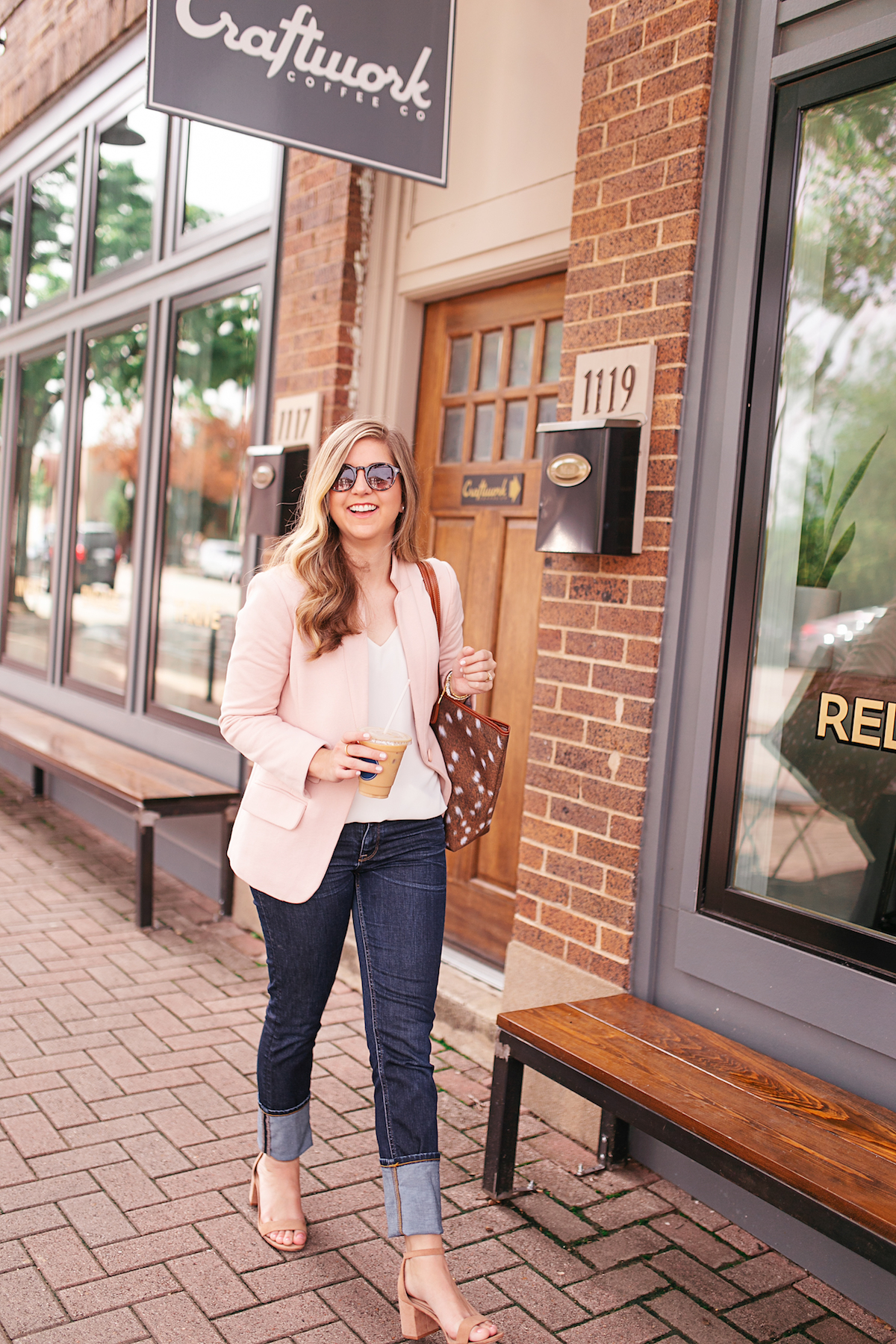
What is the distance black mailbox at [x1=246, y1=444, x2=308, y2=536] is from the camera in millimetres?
4797

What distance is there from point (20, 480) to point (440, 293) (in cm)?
547

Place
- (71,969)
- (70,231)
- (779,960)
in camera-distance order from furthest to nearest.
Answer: (70,231)
(71,969)
(779,960)

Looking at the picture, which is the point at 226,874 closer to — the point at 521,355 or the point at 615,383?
the point at 521,355

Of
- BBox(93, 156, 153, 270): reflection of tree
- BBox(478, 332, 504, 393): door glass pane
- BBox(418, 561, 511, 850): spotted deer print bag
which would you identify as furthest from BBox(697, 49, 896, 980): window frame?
BBox(93, 156, 153, 270): reflection of tree

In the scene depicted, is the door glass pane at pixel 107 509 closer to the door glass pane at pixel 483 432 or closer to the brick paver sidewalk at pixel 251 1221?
the door glass pane at pixel 483 432

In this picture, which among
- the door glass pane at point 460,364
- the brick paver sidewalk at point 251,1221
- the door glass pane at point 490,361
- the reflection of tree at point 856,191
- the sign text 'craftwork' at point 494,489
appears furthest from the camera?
the door glass pane at point 460,364

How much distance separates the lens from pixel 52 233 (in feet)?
27.2

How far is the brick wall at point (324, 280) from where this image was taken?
15.7ft

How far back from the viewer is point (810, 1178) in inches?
87.4

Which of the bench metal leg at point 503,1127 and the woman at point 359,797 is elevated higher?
the woman at point 359,797

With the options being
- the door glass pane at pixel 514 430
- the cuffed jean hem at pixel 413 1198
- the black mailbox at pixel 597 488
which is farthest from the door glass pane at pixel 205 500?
the cuffed jean hem at pixel 413 1198

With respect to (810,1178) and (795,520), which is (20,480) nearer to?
(795,520)

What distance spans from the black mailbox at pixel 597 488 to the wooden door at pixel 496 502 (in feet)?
2.44

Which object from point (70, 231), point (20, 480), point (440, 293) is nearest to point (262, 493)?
point (440, 293)
